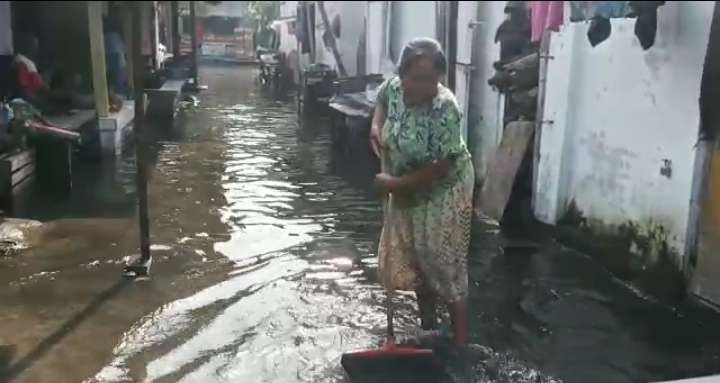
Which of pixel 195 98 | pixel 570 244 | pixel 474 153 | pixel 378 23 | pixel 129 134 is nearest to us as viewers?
pixel 570 244

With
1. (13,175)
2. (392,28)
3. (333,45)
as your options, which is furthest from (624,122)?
(333,45)

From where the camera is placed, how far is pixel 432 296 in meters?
4.36

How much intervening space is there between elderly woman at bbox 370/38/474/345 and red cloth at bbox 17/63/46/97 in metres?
6.96

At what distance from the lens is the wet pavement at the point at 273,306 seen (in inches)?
165

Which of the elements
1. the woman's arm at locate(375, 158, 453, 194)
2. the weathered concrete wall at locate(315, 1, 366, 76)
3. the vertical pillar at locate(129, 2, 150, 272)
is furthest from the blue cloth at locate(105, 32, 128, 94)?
the woman's arm at locate(375, 158, 453, 194)

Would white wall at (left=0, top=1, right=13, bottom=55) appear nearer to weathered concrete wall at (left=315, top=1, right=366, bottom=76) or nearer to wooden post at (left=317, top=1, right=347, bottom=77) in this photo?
wooden post at (left=317, top=1, right=347, bottom=77)

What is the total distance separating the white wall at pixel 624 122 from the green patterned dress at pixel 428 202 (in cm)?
216

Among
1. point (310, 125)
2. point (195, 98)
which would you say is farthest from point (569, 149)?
point (195, 98)

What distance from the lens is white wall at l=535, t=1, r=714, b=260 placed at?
5258 millimetres

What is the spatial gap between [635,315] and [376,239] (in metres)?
2.55

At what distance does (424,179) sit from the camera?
12.5 feet

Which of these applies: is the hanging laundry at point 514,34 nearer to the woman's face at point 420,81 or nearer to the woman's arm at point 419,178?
the woman's face at point 420,81

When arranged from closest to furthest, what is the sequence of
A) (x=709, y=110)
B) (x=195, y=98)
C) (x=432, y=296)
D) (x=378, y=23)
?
(x=432, y=296) < (x=709, y=110) < (x=378, y=23) < (x=195, y=98)

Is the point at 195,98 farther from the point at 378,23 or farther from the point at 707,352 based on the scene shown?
the point at 707,352
